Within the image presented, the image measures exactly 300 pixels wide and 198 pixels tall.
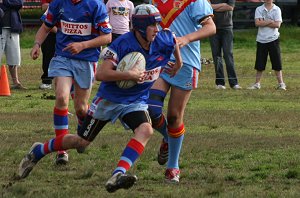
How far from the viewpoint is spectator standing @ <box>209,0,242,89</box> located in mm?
19703

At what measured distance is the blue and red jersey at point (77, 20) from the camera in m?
10.5

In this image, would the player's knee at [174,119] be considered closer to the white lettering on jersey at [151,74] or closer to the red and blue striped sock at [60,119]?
the white lettering on jersey at [151,74]

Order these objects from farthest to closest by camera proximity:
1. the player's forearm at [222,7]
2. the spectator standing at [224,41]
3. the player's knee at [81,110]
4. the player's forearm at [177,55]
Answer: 1. the spectator standing at [224,41]
2. the player's forearm at [222,7]
3. the player's knee at [81,110]
4. the player's forearm at [177,55]

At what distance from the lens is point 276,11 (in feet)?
65.5

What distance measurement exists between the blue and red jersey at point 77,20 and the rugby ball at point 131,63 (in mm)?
2194

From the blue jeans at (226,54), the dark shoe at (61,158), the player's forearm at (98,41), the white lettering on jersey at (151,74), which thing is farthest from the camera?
the blue jeans at (226,54)

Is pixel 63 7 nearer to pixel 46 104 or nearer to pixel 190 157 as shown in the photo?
pixel 190 157

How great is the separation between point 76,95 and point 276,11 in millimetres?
9874

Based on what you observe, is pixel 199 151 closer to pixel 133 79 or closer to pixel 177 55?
pixel 177 55

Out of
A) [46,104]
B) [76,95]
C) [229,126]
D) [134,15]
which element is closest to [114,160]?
[76,95]

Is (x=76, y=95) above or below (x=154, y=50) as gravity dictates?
below

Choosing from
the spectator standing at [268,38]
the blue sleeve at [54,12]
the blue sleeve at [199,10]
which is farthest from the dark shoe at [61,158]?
the spectator standing at [268,38]

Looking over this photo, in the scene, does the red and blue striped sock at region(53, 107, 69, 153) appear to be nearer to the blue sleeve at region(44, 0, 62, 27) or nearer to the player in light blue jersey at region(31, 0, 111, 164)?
the player in light blue jersey at region(31, 0, 111, 164)

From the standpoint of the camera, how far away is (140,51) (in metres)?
8.41
